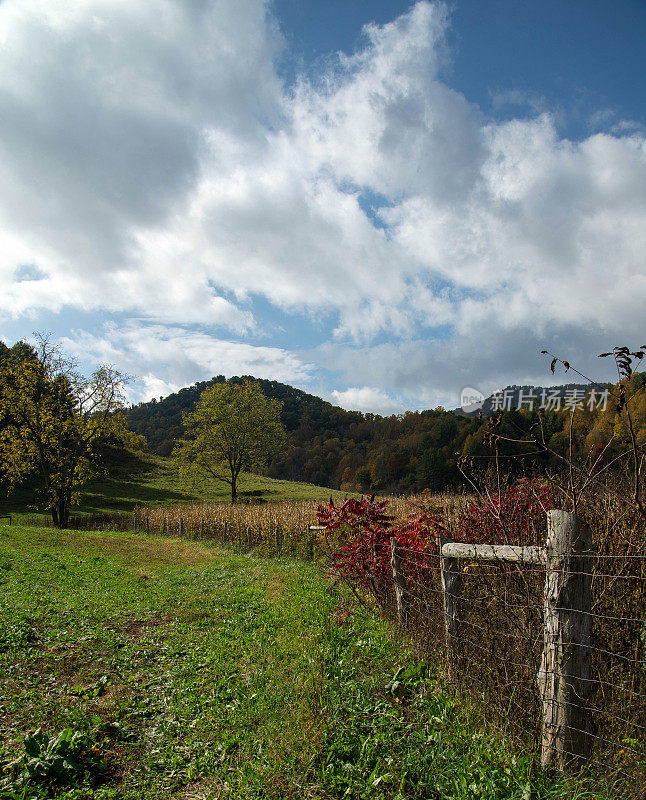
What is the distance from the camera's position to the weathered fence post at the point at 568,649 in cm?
283

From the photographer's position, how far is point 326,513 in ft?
25.6

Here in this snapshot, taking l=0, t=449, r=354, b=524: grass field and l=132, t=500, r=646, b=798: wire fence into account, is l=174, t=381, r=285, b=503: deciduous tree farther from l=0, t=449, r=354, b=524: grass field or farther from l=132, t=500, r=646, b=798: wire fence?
l=132, t=500, r=646, b=798: wire fence

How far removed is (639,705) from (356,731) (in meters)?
2.07

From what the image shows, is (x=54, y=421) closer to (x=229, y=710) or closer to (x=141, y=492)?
(x=141, y=492)

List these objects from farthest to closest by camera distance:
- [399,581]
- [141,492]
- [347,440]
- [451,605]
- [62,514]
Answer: [347,440], [141,492], [62,514], [399,581], [451,605]

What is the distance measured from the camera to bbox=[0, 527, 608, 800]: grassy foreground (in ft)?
10.4

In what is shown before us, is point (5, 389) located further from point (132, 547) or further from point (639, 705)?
point (639, 705)

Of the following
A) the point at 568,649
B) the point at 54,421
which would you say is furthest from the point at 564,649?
the point at 54,421

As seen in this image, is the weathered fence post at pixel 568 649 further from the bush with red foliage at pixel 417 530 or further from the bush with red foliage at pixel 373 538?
the bush with red foliage at pixel 373 538

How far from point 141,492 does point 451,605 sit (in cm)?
4195

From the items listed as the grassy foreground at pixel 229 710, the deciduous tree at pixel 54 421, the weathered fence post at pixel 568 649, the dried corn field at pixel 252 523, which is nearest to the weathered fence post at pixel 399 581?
the grassy foreground at pixel 229 710

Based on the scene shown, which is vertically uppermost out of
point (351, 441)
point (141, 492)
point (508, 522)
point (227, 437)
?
point (351, 441)

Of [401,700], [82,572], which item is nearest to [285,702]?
[401,700]

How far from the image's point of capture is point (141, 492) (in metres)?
41.7
